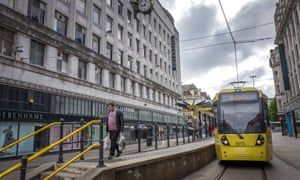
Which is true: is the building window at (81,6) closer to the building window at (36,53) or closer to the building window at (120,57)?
the building window at (36,53)

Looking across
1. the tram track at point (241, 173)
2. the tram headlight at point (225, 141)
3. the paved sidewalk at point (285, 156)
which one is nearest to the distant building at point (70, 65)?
the paved sidewalk at point (285, 156)

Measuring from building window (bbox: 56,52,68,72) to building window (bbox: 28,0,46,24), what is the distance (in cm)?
317

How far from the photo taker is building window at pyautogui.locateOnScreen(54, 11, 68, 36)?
19906 millimetres

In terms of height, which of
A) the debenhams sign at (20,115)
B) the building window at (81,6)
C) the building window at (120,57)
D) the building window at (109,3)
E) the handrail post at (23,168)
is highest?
the building window at (109,3)

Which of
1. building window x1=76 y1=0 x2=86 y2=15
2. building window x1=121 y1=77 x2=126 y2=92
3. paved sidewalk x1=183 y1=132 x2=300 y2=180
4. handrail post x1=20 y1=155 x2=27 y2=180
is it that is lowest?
paved sidewalk x1=183 y1=132 x2=300 y2=180

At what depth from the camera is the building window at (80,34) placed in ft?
73.3

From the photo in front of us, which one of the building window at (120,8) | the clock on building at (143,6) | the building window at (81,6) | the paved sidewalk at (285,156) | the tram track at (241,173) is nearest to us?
the tram track at (241,173)

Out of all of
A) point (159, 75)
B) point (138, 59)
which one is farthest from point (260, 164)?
point (159, 75)

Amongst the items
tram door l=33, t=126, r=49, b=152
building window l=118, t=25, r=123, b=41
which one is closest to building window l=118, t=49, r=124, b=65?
building window l=118, t=25, r=123, b=41

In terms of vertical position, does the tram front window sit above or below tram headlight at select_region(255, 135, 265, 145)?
above

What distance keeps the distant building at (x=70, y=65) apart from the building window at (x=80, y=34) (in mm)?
110

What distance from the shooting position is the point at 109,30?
27359 millimetres

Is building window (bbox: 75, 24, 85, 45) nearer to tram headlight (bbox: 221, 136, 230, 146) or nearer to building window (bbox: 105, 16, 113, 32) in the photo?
building window (bbox: 105, 16, 113, 32)

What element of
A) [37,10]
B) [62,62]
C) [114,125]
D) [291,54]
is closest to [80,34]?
[62,62]
